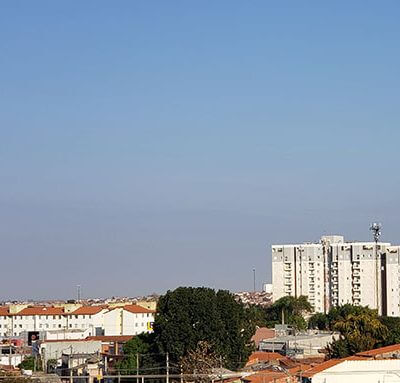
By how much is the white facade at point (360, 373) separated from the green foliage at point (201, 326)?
12638 mm

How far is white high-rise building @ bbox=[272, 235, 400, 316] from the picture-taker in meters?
96.9

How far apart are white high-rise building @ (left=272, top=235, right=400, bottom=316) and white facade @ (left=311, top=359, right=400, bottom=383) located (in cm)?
6257

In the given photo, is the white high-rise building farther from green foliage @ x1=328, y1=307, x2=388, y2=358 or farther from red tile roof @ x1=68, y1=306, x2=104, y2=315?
green foliage @ x1=328, y1=307, x2=388, y2=358

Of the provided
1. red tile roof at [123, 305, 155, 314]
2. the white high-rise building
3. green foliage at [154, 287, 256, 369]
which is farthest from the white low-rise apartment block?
green foliage at [154, 287, 256, 369]

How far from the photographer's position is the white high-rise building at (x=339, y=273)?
318ft

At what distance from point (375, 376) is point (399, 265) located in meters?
64.4

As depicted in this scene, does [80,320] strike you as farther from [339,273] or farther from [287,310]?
[339,273]

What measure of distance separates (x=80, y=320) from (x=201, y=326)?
52236 mm

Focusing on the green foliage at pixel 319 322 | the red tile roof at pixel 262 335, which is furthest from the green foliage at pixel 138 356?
the green foliage at pixel 319 322

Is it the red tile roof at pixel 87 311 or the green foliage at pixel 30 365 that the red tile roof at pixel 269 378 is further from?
the red tile roof at pixel 87 311

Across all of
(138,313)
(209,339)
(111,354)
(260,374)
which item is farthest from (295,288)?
(260,374)

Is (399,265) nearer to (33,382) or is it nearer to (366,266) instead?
(366,266)

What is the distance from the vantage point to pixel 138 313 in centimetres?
9212

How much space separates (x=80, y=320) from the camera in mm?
97438
